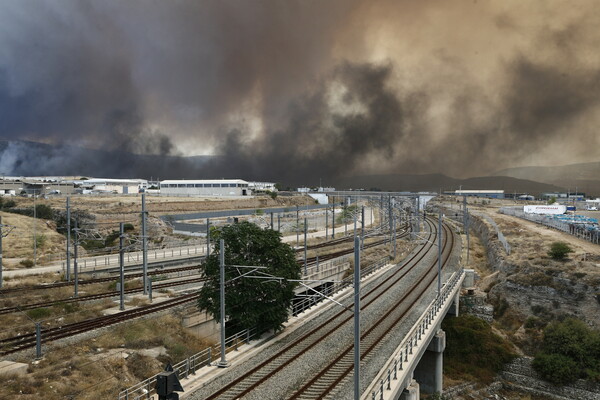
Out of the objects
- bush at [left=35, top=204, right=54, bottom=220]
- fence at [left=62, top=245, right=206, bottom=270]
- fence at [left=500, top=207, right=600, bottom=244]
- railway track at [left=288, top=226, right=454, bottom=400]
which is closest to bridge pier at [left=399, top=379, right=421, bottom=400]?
railway track at [left=288, top=226, right=454, bottom=400]

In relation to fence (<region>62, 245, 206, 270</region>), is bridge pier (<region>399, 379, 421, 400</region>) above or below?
below

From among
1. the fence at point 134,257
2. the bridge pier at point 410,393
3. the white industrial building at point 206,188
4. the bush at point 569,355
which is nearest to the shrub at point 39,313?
the fence at point 134,257

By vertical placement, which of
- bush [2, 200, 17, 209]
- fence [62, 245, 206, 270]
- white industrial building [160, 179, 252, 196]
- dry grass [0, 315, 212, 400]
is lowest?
dry grass [0, 315, 212, 400]

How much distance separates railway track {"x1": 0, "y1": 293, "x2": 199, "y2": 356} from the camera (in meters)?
24.6

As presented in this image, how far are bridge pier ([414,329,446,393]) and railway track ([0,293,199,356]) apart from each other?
19.6 m

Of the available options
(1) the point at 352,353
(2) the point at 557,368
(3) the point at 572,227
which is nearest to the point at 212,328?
(1) the point at 352,353

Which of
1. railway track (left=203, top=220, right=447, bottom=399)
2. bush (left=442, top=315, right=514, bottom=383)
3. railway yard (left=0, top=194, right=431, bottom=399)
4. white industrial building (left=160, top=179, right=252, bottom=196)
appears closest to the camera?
railway track (left=203, top=220, right=447, bottom=399)

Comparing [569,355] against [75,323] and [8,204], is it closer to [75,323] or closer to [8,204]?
[75,323]

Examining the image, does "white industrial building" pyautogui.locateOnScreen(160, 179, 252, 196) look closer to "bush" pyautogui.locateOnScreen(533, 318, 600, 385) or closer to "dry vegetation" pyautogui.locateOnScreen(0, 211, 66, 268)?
"dry vegetation" pyautogui.locateOnScreen(0, 211, 66, 268)

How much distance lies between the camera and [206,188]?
149 m

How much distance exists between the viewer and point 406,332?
94.0ft

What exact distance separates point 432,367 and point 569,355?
40.3ft

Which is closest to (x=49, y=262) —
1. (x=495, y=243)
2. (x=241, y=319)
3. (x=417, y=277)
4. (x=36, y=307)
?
(x=36, y=307)

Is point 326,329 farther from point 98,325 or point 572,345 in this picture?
point 572,345
